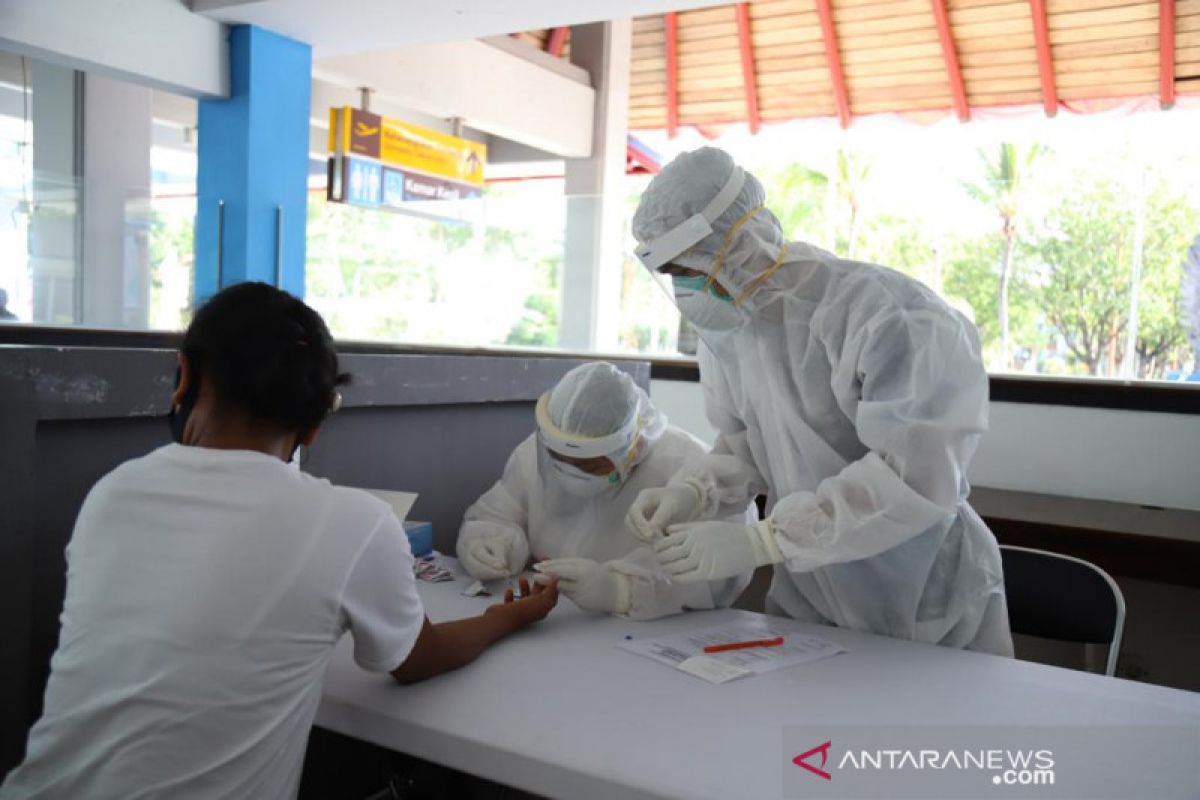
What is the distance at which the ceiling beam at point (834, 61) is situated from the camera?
23.6 ft

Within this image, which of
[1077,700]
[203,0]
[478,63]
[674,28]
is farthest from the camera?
[674,28]

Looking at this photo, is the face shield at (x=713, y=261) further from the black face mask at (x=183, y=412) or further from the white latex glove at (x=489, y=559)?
the black face mask at (x=183, y=412)

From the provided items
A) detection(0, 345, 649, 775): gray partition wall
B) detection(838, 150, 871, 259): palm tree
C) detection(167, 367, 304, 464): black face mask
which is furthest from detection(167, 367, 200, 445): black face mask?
detection(838, 150, 871, 259): palm tree

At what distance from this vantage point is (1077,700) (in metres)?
1.25

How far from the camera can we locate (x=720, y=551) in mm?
1434

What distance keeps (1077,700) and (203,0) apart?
173 inches

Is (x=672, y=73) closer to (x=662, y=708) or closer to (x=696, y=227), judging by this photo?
(x=696, y=227)

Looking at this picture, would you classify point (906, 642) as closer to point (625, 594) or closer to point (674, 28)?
point (625, 594)

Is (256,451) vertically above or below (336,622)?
above

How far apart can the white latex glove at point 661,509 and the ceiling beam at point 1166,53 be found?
6350mm

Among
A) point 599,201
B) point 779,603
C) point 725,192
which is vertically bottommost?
point 779,603

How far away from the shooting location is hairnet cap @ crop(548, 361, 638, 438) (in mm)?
1864

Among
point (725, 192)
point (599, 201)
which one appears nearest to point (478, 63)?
point (599, 201)
